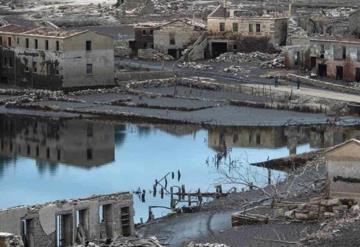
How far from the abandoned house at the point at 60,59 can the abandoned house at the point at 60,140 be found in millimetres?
7047

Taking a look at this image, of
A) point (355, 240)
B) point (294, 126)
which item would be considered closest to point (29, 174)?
point (294, 126)

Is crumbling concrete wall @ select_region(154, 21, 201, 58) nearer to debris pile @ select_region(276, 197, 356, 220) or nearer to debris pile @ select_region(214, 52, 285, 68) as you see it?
debris pile @ select_region(214, 52, 285, 68)

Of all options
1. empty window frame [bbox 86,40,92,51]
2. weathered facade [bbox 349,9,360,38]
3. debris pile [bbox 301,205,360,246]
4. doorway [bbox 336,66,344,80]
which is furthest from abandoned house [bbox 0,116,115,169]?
weathered facade [bbox 349,9,360,38]

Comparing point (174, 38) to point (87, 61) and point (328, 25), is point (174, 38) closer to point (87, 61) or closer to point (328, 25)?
point (328, 25)

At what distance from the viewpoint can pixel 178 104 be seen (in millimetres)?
54875

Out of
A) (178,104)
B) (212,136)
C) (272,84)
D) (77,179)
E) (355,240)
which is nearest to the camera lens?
(355,240)

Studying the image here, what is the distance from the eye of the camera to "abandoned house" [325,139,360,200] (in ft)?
99.1

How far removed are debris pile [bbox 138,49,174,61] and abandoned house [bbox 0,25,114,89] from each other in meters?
10.4

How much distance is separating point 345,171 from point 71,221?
7.38 meters

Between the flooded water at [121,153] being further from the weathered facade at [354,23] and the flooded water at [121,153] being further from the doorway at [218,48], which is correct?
the doorway at [218,48]

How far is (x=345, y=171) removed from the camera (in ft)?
100.0

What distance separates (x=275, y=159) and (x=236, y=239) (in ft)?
45.5

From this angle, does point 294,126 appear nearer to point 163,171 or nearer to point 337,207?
point 163,171

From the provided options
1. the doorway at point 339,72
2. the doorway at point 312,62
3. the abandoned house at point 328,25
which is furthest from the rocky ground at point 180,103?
the abandoned house at point 328,25
